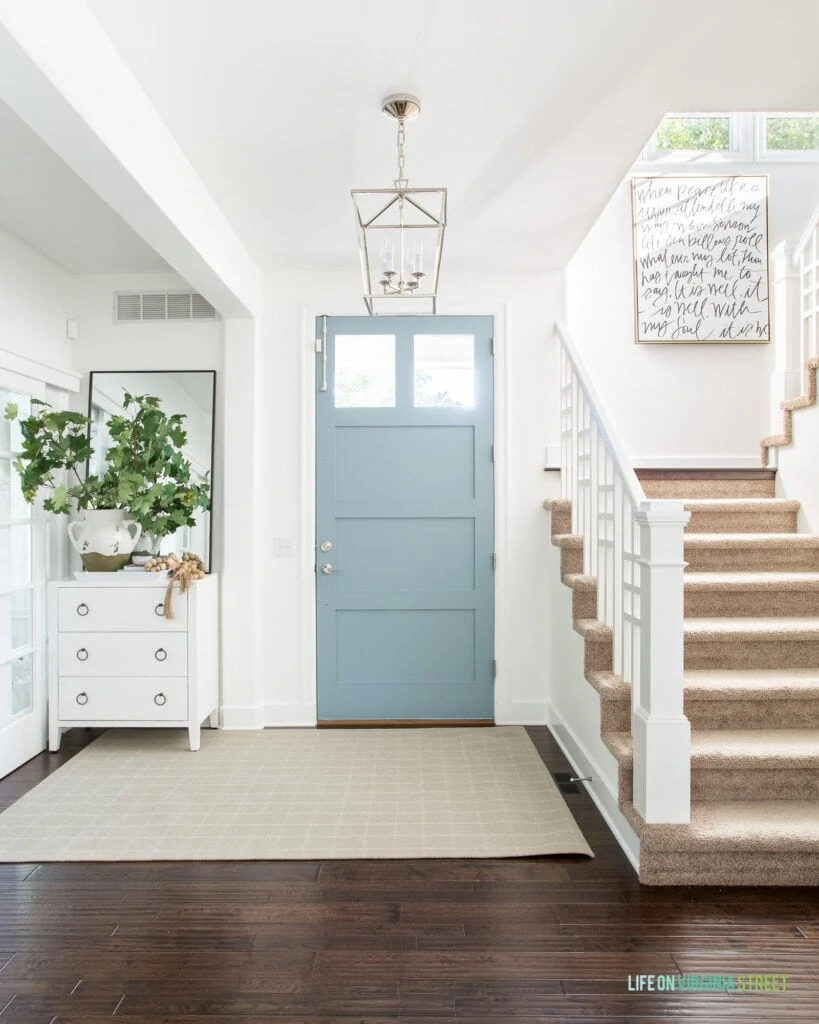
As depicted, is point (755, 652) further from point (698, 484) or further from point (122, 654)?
point (122, 654)

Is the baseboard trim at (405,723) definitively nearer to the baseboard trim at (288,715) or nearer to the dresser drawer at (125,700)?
the baseboard trim at (288,715)

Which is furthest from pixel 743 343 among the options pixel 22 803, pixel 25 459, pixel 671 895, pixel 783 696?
pixel 22 803

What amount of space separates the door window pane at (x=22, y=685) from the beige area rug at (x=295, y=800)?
384mm

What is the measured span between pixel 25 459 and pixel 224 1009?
268 centimetres

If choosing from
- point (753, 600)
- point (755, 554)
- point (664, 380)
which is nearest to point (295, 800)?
point (753, 600)

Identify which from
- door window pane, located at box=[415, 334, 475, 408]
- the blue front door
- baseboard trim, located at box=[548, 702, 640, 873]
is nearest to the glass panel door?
the blue front door

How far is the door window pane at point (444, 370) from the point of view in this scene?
4008 mm

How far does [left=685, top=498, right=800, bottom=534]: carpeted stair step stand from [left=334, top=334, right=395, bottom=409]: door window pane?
1.74 m

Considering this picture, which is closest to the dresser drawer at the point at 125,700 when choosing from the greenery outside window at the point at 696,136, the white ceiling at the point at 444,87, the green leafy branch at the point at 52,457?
the green leafy branch at the point at 52,457

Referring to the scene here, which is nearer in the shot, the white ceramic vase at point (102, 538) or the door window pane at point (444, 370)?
the white ceramic vase at point (102, 538)

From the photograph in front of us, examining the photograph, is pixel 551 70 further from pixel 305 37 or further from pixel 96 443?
pixel 96 443

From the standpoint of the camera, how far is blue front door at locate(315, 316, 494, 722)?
13.1ft

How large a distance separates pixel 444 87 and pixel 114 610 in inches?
109

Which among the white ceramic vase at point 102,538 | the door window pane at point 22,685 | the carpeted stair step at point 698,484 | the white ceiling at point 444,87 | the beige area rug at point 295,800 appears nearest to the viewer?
the white ceiling at point 444,87
